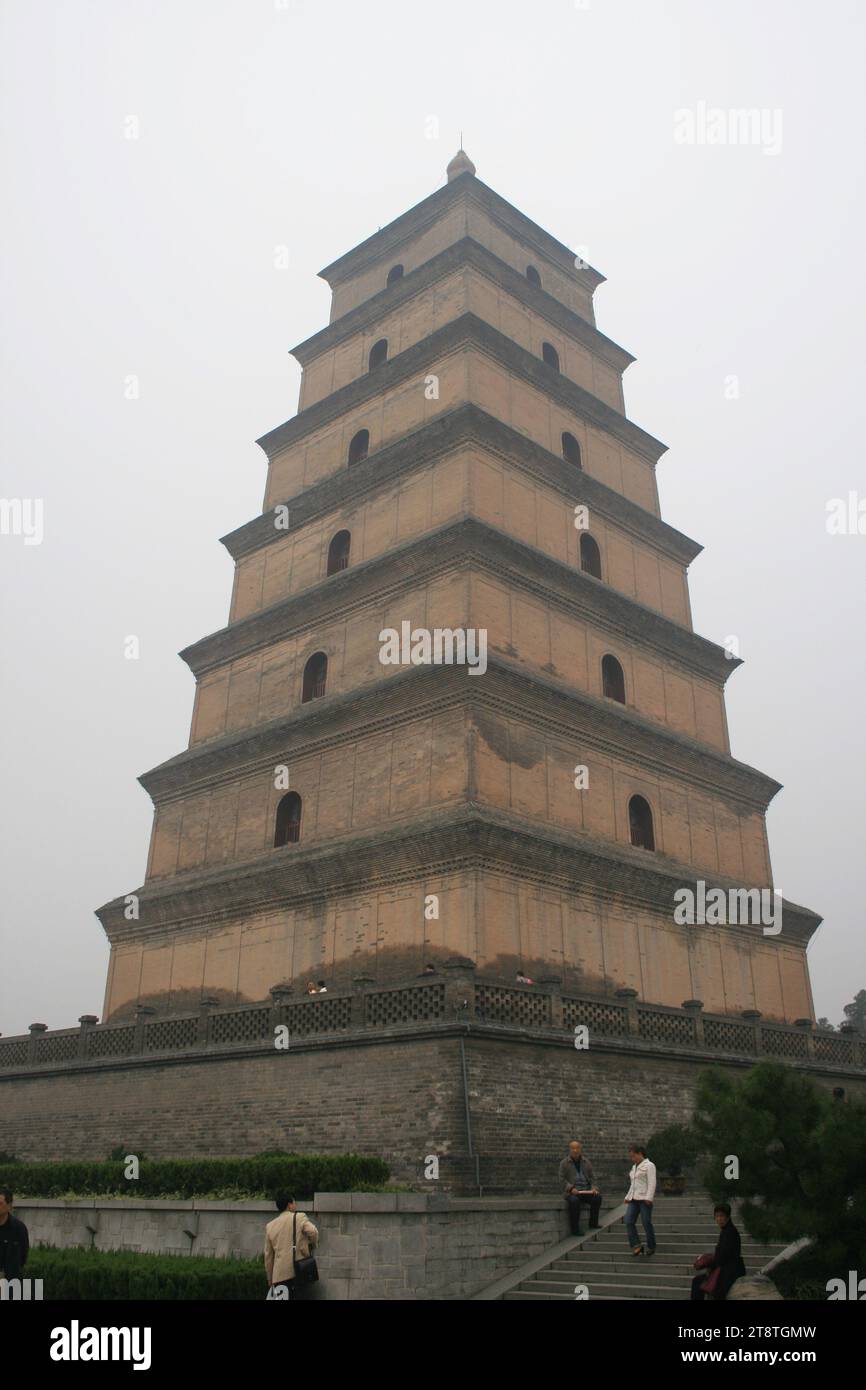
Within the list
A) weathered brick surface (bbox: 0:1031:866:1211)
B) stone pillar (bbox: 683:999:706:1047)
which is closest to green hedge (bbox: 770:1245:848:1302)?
weathered brick surface (bbox: 0:1031:866:1211)

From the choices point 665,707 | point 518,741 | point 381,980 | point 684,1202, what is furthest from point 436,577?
point 684,1202

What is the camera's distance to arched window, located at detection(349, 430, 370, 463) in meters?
24.8

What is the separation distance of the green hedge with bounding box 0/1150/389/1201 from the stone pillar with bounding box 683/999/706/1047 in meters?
6.47

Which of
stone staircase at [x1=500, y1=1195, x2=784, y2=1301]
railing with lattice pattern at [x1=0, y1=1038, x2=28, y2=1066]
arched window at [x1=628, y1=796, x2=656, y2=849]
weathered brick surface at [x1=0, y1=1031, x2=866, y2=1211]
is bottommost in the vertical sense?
stone staircase at [x1=500, y1=1195, x2=784, y2=1301]

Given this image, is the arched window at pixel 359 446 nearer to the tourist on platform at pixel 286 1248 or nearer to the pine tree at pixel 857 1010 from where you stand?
the tourist on platform at pixel 286 1248

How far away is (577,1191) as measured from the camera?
12.7m

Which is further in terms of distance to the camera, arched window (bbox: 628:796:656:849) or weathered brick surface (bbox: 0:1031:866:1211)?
arched window (bbox: 628:796:656:849)

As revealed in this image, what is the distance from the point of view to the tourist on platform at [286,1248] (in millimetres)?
9250

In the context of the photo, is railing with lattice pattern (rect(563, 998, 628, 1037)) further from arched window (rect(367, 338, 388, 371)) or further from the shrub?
arched window (rect(367, 338, 388, 371))

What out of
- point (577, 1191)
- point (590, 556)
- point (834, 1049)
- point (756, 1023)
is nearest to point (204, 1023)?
point (577, 1191)

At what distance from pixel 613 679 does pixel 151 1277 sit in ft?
48.0

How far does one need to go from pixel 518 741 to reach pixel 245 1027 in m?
6.40

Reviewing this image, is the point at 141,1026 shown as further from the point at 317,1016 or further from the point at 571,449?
the point at 571,449

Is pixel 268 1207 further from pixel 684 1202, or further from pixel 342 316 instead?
pixel 342 316
